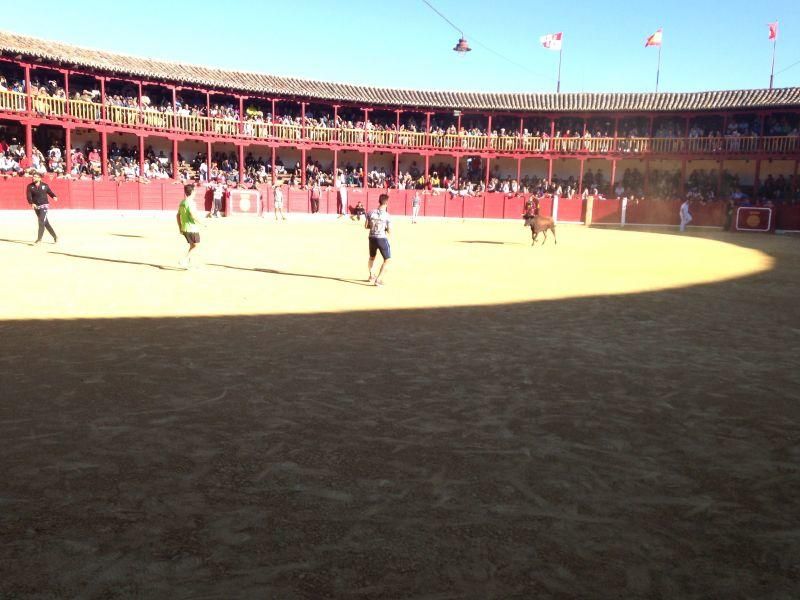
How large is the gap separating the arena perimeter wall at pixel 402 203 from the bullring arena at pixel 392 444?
18583 mm

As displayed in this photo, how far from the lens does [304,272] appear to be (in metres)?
11.4

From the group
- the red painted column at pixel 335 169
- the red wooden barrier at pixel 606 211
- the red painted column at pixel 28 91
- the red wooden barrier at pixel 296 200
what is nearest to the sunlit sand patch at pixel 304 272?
the red painted column at pixel 28 91

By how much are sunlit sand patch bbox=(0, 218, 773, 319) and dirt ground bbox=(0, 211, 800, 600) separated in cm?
14

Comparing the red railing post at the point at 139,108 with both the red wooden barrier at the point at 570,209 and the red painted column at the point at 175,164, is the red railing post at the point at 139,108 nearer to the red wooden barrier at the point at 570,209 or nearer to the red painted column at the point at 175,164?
the red painted column at the point at 175,164

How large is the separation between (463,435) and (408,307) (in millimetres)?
4421

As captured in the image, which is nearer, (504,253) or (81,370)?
(81,370)

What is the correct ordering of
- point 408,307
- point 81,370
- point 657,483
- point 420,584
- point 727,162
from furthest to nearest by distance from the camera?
1. point 727,162
2. point 408,307
3. point 81,370
4. point 657,483
5. point 420,584

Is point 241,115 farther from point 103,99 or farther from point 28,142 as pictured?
point 28,142

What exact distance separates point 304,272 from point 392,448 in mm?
7834

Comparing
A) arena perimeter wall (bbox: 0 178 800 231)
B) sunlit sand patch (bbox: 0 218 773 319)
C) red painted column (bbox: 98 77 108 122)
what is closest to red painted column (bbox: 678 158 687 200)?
arena perimeter wall (bbox: 0 178 800 231)

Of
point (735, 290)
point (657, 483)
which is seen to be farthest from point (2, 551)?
point (735, 290)

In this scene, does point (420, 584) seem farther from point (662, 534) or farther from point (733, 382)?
point (733, 382)

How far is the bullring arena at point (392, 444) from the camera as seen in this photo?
103 inches

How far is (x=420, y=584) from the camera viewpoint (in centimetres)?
251
